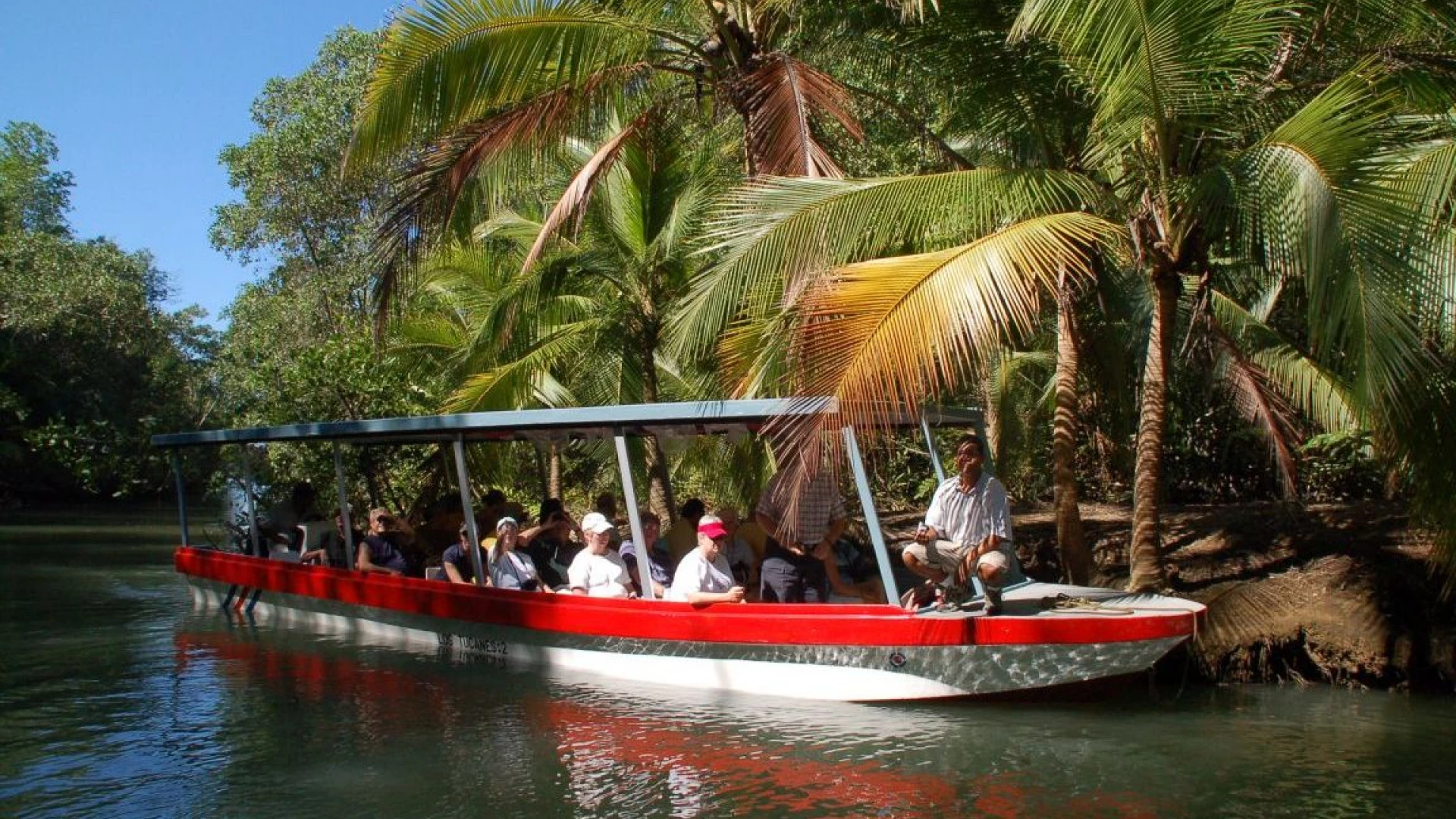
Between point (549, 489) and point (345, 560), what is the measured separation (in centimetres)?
231

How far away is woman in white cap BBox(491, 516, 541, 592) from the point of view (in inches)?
449

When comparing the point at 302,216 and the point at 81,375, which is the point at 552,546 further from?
the point at 81,375

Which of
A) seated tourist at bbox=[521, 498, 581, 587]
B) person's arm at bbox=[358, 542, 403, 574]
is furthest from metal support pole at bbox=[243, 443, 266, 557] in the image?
seated tourist at bbox=[521, 498, 581, 587]

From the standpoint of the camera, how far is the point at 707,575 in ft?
32.4

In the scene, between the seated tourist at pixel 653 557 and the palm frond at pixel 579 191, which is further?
the palm frond at pixel 579 191

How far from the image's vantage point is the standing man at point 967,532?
897 centimetres

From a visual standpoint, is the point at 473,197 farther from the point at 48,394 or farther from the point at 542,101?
the point at 48,394

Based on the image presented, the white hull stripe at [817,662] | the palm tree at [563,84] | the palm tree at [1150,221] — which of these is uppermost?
the palm tree at [563,84]

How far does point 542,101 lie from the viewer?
41.8 ft

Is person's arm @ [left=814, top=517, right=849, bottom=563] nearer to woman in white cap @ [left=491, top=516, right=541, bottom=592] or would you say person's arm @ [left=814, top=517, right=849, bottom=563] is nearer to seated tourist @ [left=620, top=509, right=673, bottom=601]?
seated tourist @ [left=620, top=509, right=673, bottom=601]

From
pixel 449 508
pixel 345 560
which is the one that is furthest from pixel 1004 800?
pixel 345 560

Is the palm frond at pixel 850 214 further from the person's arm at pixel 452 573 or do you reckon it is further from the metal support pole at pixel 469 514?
the person's arm at pixel 452 573

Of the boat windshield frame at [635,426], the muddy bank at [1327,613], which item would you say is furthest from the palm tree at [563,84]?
the muddy bank at [1327,613]

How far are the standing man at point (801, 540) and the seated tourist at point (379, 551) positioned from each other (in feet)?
14.5
